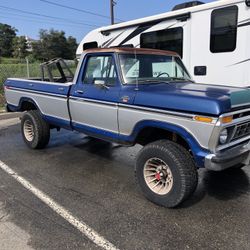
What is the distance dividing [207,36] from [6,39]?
96.6 metres

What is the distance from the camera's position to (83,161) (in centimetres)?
572

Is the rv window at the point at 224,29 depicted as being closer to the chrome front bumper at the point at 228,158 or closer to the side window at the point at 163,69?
the side window at the point at 163,69

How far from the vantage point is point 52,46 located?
74.6 meters

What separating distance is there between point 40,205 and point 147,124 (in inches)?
66.0

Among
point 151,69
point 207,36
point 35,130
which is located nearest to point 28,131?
point 35,130

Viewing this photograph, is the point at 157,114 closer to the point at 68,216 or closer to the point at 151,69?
the point at 151,69

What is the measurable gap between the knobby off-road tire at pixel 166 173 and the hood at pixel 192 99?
20.1 inches

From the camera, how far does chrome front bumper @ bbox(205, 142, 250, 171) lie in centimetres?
345

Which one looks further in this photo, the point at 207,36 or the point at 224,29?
the point at 207,36

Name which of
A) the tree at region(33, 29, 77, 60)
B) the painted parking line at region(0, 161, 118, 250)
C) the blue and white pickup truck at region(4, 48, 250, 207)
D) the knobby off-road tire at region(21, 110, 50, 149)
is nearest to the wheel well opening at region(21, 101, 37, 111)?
the knobby off-road tire at region(21, 110, 50, 149)

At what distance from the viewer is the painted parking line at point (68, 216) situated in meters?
3.15

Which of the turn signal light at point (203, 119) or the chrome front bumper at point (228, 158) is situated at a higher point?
the turn signal light at point (203, 119)

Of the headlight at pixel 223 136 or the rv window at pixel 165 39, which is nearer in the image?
the headlight at pixel 223 136

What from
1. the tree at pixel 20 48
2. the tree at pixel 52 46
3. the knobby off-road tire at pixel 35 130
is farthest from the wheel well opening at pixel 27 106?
the tree at pixel 20 48
